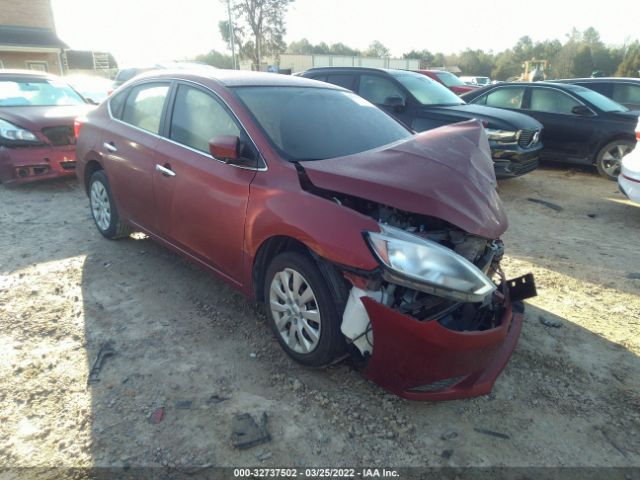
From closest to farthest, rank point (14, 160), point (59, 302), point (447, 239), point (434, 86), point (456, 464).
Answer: point (456, 464)
point (447, 239)
point (59, 302)
point (14, 160)
point (434, 86)

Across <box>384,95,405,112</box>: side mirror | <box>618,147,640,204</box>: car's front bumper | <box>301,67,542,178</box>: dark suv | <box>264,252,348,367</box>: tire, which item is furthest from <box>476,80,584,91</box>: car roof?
<box>264,252,348,367</box>: tire

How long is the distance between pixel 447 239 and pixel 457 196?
253 mm

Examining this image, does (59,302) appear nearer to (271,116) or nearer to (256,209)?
(256,209)

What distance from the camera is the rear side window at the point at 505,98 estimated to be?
28.8ft

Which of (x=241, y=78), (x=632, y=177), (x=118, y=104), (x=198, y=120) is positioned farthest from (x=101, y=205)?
(x=632, y=177)

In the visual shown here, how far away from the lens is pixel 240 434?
235cm

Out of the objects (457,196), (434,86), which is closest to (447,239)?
(457,196)

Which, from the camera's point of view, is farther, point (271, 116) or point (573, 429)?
point (271, 116)

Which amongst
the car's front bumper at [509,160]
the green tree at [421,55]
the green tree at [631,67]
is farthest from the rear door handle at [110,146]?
the green tree at [421,55]

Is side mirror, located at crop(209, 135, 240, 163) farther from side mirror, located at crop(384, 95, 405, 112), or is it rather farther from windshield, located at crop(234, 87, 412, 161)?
side mirror, located at crop(384, 95, 405, 112)

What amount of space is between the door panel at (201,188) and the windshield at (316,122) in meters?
0.24

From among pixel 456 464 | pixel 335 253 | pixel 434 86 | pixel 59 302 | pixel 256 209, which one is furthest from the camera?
pixel 434 86

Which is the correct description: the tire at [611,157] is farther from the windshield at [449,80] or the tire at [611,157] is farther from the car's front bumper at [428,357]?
the car's front bumper at [428,357]

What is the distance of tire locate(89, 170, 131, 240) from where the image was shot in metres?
4.54
